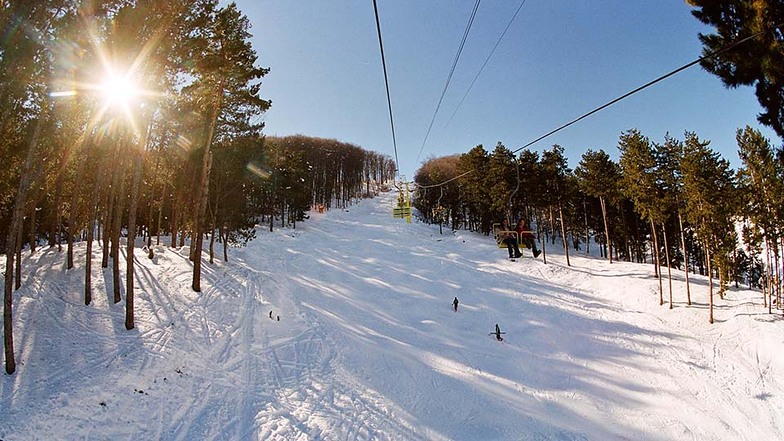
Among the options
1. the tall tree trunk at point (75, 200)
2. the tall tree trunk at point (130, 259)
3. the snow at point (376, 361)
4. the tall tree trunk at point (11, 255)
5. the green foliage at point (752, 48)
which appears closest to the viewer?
the tall tree trunk at point (11, 255)

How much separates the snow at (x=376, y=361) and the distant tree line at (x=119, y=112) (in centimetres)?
124

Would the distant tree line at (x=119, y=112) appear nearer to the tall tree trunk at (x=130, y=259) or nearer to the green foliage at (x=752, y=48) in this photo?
the tall tree trunk at (x=130, y=259)

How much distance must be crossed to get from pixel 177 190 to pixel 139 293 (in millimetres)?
12604

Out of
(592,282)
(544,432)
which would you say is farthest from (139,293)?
(592,282)

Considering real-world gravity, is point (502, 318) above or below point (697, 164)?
below

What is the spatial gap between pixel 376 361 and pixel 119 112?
38.9ft

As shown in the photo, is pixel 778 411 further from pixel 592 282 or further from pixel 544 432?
pixel 592 282

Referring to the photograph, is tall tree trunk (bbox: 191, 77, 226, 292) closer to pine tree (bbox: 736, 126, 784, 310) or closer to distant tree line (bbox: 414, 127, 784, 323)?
distant tree line (bbox: 414, 127, 784, 323)

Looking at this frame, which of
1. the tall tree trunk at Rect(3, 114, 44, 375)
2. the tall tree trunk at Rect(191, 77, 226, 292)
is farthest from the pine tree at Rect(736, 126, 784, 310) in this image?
the tall tree trunk at Rect(3, 114, 44, 375)

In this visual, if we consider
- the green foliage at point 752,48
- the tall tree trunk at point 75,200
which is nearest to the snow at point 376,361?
the tall tree trunk at point 75,200

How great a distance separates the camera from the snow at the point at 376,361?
7270mm

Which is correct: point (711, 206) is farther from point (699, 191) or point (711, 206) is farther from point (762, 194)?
point (762, 194)

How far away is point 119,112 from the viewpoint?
12070 millimetres

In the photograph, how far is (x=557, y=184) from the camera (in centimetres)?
2867
